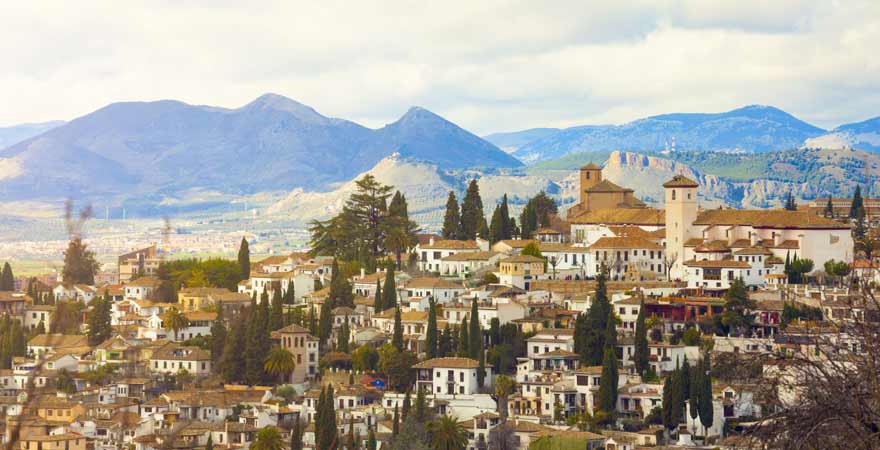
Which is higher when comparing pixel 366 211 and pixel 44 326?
pixel 366 211

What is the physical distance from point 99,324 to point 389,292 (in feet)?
43.2

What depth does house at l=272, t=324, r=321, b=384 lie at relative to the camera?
5956cm

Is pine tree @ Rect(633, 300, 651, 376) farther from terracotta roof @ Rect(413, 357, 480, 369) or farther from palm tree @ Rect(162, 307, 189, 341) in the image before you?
palm tree @ Rect(162, 307, 189, 341)

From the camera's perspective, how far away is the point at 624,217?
234 feet

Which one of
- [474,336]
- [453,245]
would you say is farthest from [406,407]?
[453,245]

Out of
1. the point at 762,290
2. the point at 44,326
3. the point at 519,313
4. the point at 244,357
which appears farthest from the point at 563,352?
the point at 44,326

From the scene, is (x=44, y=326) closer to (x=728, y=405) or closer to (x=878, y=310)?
(x=728, y=405)

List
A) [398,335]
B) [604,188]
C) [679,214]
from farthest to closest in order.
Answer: [604,188] → [679,214] → [398,335]

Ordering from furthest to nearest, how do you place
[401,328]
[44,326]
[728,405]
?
[44,326] → [401,328] → [728,405]

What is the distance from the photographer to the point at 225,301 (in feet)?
222

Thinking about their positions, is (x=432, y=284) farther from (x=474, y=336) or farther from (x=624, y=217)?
(x=624, y=217)

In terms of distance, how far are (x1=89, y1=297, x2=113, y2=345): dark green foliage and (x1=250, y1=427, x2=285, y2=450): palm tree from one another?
1743 centimetres

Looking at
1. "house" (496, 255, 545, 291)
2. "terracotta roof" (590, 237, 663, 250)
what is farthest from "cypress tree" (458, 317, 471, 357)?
"terracotta roof" (590, 237, 663, 250)

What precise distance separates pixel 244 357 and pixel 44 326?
12801mm
